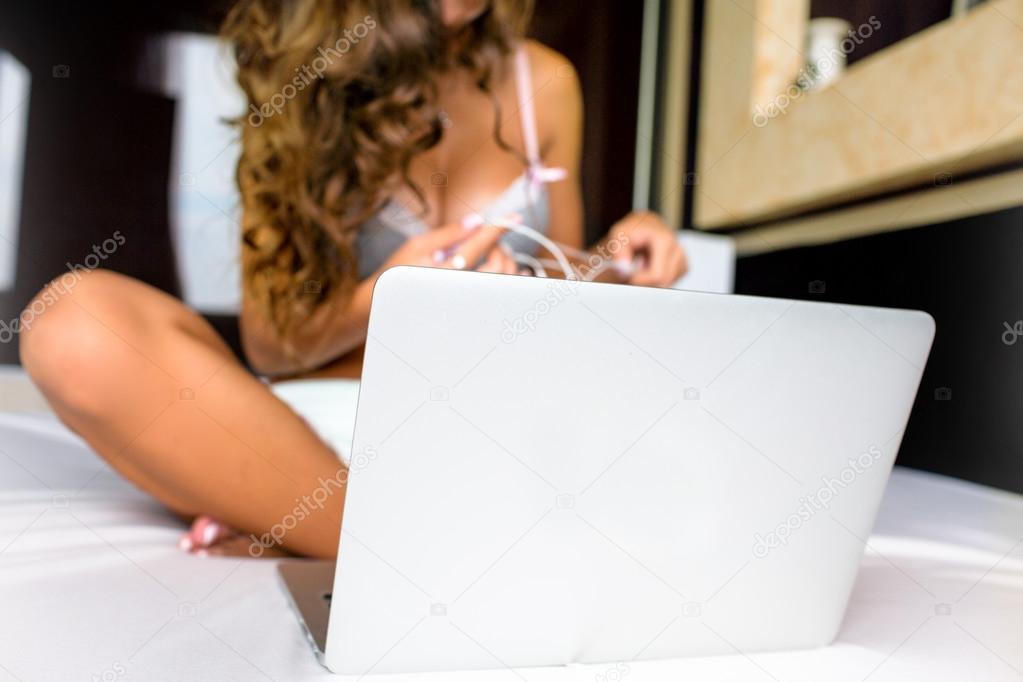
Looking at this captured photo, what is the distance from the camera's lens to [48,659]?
0.48 metres

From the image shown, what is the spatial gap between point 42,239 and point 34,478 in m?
1.58

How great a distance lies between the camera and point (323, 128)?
1.37 meters

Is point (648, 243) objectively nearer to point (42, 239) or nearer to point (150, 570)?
point (150, 570)

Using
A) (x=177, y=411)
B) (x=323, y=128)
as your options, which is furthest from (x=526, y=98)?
(x=177, y=411)

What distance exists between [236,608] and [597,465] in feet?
0.98

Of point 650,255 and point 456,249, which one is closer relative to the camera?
point 456,249

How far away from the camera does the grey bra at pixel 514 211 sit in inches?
52.4

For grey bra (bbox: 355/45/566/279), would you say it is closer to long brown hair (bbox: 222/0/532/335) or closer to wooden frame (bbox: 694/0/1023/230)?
long brown hair (bbox: 222/0/532/335)

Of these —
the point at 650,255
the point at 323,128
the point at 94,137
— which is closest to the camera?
the point at 650,255

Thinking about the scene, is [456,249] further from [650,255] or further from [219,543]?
[219,543]

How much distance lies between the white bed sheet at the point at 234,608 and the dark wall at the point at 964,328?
234mm

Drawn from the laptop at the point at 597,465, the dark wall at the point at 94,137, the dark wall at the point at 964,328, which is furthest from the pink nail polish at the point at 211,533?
the dark wall at the point at 94,137

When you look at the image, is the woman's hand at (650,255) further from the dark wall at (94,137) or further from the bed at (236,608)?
the dark wall at (94,137)

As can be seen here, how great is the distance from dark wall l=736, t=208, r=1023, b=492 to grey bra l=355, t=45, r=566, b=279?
567mm
